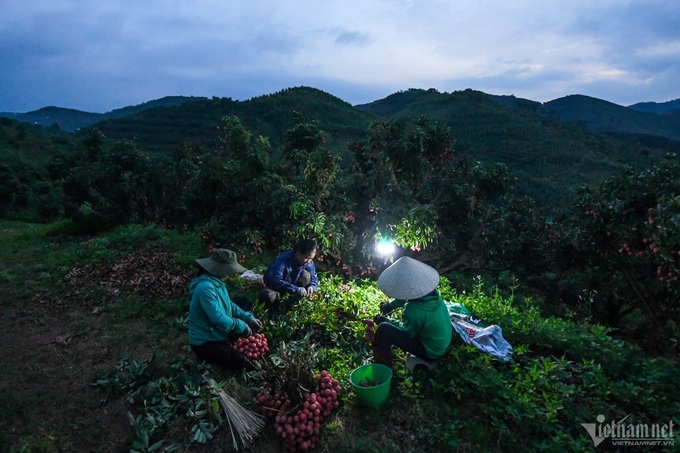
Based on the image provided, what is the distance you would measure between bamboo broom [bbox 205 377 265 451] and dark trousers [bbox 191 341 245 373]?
26.9 inches

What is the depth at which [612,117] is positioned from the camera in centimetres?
8956

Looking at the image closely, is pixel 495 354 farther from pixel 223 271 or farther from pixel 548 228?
pixel 548 228

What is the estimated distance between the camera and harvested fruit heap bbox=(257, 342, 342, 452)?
3455mm

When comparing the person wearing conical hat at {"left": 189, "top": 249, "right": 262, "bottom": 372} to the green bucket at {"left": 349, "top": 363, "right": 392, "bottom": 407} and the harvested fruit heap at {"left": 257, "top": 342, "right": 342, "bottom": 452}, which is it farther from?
the green bucket at {"left": 349, "top": 363, "right": 392, "bottom": 407}

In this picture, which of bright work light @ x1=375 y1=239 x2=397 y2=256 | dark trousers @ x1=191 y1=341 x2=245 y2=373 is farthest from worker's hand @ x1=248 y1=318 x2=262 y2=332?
bright work light @ x1=375 y1=239 x2=397 y2=256

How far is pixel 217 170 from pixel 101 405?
20.5 ft

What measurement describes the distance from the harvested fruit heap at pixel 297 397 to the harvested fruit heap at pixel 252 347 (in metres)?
0.52

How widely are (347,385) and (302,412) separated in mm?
698

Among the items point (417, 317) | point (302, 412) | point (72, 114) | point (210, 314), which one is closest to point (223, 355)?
point (210, 314)

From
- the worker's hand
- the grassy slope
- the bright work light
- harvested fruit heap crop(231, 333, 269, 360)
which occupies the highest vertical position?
the bright work light

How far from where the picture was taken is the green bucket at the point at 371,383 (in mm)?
3820

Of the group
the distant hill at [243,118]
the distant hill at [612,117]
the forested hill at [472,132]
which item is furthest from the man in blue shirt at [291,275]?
the distant hill at [612,117]

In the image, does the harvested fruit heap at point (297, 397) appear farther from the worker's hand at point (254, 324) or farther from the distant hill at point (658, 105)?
the distant hill at point (658, 105)

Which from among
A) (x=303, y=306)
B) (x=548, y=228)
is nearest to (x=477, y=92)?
A: (x=548, y=228)
